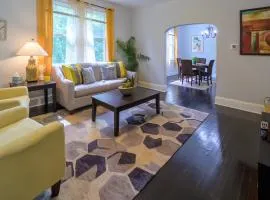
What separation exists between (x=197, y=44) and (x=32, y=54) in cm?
768

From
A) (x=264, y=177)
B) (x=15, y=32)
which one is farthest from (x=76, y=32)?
(x=264, y=177)

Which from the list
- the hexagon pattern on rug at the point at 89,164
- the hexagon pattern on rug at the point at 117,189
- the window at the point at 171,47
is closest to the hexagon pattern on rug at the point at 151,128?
the hexagon pattern on rug at the point at 89,164

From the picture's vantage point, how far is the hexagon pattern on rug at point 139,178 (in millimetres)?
1936

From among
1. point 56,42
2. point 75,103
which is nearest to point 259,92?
point 75,103

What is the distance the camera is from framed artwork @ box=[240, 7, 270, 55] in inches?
146

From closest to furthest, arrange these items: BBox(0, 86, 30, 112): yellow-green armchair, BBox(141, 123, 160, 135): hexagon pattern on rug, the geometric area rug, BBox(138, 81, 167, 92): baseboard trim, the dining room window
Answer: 1. the geometric area rug
2. BBox(0, 86, 30, 112): yellow-green armchair
3. BBox(141, 123, 160, 135): hexagon pattern on rug
4. BBox(138, 81, 167, 92): baseboard trim
5. the dining room window

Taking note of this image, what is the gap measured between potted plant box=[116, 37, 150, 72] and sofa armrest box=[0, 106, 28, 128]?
4.28m

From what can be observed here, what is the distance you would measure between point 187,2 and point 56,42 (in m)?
3.41

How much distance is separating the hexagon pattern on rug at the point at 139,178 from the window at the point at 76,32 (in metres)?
3.62

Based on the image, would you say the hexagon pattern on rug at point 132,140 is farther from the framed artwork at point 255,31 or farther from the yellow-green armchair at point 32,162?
the framed artwork at point 255,31

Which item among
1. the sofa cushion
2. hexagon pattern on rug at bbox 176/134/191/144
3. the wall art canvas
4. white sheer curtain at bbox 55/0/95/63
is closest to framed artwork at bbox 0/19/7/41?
white sheer curtain at bbox 55/0/95/63

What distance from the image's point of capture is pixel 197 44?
364 inches

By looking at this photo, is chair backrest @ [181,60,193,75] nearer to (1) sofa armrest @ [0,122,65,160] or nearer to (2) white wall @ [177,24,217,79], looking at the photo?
(2) white wall @ [177,24,217,79]

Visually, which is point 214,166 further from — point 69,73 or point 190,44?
point 190,44
